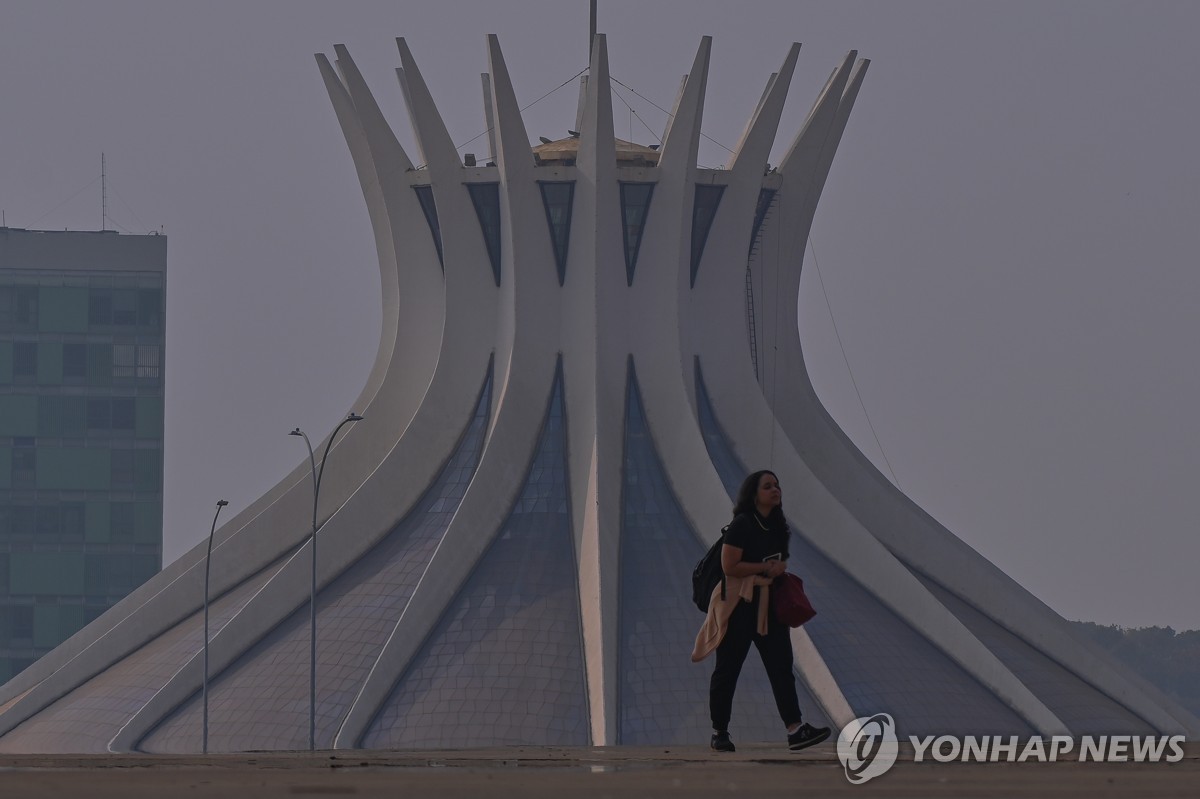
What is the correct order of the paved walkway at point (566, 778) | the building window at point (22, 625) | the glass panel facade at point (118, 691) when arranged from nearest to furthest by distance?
1. the paved walkway at point (566, 778)
2. the glass panel facade at point (118, 691)
3. the building window at point (22, 625)

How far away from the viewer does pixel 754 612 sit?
676 inches

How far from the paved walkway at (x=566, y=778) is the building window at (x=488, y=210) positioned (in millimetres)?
36992

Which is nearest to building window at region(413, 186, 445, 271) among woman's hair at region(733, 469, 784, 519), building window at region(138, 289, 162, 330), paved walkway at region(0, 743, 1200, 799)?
woman's hair at region(733, 469, 784, 519)

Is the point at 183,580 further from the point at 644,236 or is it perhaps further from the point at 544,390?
the point at 644,236

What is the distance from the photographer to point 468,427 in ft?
172

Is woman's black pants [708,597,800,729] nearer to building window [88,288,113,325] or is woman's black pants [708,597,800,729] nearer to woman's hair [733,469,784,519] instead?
woman's hair [733,469,784,519]

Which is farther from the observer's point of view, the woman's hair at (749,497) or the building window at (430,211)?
the building window at (430,211)

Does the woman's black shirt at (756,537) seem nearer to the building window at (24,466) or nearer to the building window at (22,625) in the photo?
the building window at (22,625)

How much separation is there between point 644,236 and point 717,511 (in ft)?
22.8

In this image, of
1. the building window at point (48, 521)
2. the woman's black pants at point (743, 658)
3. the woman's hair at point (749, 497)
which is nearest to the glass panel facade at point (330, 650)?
the woman's black pants at point (743, 658)

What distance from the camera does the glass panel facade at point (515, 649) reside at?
Result: 44250 millimetres

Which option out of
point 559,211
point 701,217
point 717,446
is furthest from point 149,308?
point 717,446

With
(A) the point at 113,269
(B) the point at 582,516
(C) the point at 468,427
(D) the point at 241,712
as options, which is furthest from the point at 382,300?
(A) the point at 113,269

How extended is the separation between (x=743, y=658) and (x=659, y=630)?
30.0 meters
